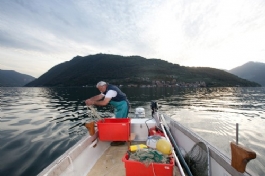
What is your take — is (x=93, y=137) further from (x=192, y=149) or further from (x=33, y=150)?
(x=33, y=150)

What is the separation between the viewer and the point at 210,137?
31.9 ft

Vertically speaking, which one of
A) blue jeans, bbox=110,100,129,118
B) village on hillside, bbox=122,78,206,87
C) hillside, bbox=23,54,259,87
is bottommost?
blue jeans, bbox=110,100,129,118

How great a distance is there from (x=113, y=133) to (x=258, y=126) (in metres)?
12.2

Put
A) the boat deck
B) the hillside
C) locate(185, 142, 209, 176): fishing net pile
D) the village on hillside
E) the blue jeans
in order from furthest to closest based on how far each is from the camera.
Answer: the hillside → the village on hillside → the blue jeans → the boat deck → locate(185, 142, 209, 176): fishing net pile

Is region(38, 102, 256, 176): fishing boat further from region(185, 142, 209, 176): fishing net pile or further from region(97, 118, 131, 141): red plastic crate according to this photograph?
region(97, 118, 131, 141): red plastic crate

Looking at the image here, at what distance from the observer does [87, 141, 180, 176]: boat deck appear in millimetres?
3967

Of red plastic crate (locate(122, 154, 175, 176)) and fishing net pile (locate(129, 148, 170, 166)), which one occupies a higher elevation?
fishing net pile (locate(129, 148, 170, 166))

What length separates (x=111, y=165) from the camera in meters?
4.37

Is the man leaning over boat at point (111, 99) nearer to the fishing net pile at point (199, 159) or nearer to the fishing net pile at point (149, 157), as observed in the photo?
the fishing net pile at point (199, 159)

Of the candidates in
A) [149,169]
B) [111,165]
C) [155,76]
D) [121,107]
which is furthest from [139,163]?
[155,76]

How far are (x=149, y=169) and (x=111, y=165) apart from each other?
1697 millimetres

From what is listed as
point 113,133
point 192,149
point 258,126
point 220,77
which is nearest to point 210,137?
point 258,126

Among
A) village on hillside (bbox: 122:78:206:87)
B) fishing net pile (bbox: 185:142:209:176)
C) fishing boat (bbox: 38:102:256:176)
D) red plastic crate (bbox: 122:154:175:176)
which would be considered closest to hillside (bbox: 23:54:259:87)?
village on hillside (bbox: 122:78:206:87)

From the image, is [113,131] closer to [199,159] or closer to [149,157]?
[149,157]
